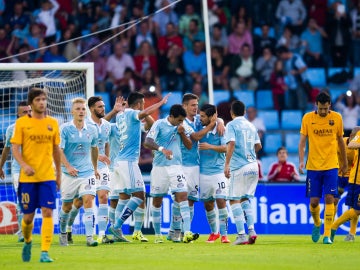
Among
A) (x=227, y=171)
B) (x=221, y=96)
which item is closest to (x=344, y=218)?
(x=227, y=171)

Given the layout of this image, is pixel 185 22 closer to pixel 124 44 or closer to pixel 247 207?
pixel 124 44

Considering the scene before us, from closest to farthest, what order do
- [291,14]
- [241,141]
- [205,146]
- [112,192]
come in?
[241,141]
[205,146]
[112,192]
[291,14]

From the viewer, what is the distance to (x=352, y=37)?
95.8ft

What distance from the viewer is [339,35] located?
95.8ft

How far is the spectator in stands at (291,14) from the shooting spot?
29.4m

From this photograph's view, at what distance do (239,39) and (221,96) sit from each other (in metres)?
1.94

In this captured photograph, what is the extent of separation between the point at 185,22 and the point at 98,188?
11805mm

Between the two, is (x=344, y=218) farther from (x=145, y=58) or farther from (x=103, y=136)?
(x=145, y=58)

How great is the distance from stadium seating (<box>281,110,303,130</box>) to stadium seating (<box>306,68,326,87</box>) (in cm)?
139

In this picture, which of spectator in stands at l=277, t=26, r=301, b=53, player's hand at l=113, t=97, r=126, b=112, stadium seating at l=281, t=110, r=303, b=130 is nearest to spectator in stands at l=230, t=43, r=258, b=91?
spectator in stands at l=277, t=26, r=301, b=53

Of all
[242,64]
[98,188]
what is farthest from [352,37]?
[98,188]

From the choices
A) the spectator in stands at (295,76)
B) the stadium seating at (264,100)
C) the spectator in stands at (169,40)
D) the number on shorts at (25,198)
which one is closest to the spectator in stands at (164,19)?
the spectator in stands at (169,40)

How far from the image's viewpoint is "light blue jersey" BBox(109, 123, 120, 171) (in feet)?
61.7

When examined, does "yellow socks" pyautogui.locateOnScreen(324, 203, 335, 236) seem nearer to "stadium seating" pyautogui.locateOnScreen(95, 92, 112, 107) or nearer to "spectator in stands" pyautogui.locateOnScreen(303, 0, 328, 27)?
"stadium seating" pyautogui.locateOnScreen(95, 92, 112, 107)
